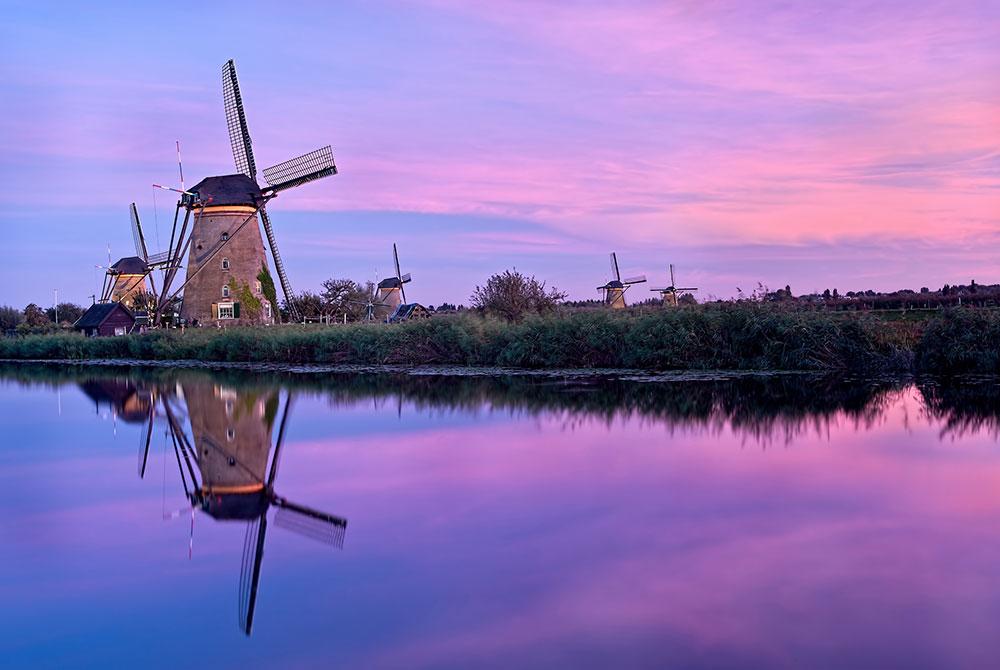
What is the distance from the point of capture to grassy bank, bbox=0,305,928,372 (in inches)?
703

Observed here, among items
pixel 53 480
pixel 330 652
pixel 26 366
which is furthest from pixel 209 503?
pixel 26 366

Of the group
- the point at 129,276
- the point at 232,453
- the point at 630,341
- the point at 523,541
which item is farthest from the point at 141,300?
the point at 523,541

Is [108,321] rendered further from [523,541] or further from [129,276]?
[523,541]

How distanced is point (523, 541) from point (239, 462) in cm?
510

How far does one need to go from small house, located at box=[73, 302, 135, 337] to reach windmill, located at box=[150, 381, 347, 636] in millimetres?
27228

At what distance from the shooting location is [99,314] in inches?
1666

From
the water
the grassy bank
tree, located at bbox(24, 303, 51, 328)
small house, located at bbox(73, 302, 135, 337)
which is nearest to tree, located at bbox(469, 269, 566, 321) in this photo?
the grassy bank

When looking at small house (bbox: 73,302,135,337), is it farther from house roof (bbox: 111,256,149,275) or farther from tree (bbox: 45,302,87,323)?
tree (bbox: 45,302,87,323)

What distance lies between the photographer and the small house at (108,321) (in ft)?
136

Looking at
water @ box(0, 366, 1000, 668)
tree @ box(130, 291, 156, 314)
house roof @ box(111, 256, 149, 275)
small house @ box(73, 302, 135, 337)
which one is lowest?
water @ box(0, 366, 1000, 668)

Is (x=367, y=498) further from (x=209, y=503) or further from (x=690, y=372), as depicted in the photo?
(x=690, y=372)

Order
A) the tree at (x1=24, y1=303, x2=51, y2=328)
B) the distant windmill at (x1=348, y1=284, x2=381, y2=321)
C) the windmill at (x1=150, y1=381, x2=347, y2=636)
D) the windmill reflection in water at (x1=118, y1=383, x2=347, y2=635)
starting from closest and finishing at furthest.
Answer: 1. the windmill at (x1=150, y1=381, x2=347, y2=636)
2. the windmill reflection in water at (x1=118, y1=383, x2=347, y2=635)
3. the distant windmill at (x1=348, y1=284, x2=381, y2=321)
4. the tree at (x1=24, y1=303, x2=51, y2=328)

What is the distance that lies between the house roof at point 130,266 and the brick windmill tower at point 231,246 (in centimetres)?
1578

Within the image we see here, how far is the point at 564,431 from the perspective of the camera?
435 inches
